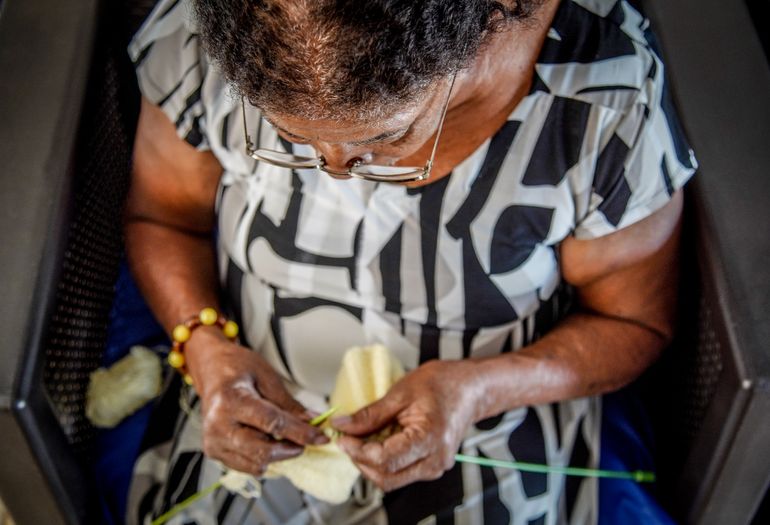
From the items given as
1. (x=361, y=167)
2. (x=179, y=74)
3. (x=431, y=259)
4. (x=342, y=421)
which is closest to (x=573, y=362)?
(x=431, y=259)

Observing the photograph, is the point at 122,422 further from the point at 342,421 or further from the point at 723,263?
the point at 723,263

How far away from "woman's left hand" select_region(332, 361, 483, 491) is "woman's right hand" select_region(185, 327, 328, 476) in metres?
0.06

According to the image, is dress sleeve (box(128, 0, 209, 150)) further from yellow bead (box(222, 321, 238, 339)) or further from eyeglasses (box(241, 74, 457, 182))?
yellow bead (box(222, 321, 238, 339))

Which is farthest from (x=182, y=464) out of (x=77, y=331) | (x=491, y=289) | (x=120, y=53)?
(x=120, y=53)

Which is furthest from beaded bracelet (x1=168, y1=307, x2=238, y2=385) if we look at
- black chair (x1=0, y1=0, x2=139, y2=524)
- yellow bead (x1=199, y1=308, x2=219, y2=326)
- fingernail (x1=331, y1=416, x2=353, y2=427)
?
fingernail (x1=331, y1=416, x2=353, y2=427)

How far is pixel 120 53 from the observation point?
138cm

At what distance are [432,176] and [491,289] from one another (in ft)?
0.67

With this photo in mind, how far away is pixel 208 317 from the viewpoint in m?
1.23

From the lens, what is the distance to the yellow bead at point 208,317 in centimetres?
123

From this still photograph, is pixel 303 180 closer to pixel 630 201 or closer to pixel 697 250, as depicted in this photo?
pixel 630 201

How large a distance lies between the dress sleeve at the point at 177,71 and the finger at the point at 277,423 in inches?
16.5

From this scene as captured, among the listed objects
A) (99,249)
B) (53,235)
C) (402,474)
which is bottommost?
(402,474)

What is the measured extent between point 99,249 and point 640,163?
0.87 metres

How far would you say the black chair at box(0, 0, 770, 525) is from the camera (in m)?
0.97
